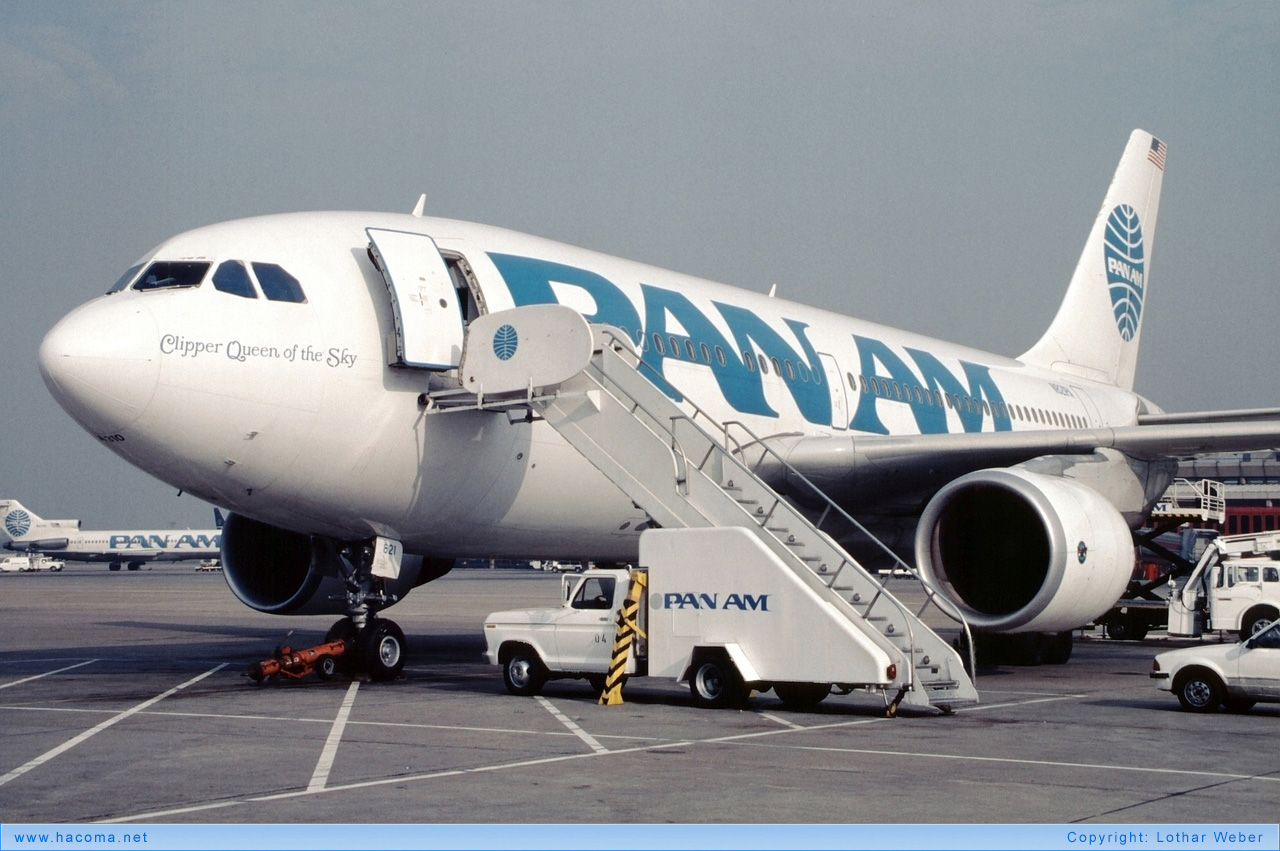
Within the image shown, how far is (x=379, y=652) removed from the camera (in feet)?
44.7

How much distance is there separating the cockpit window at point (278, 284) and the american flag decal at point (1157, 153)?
20827 millimetres

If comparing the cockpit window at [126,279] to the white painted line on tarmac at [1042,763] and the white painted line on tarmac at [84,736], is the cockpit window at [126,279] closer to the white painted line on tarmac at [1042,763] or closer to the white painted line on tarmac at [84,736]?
the white painted line on tarmac at [84,736]

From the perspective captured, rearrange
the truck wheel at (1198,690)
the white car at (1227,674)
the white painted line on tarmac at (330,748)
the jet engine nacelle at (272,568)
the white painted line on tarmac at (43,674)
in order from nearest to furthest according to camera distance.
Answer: the white painted line on tarmac at (330,748) < the white car at (1227,674) < the truck wheel at (1198,690) < the white painted line on tarmac at (43,674) < the jet engine nacelle at (272,568)

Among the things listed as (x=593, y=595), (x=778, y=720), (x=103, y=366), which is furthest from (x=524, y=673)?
(x=103, y=366)

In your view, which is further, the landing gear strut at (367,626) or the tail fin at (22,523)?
the tail fin at (22,523)

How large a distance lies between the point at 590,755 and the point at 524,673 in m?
4.10

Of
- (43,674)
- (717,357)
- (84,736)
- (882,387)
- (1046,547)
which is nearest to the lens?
(84,736)

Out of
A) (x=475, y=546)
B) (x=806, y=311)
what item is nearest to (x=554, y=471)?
(x=475, y=546)

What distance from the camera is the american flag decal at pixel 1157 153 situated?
27891 mm

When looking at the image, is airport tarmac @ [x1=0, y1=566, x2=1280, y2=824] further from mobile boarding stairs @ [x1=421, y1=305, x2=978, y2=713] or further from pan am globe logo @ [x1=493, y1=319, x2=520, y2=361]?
pan am globe logo @ [x1=493, y1=319, x2=520, y2=361]

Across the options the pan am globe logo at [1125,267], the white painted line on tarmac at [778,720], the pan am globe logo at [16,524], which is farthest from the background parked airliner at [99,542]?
the white painted line on tarmac at [778,720]

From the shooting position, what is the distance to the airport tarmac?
670 cm

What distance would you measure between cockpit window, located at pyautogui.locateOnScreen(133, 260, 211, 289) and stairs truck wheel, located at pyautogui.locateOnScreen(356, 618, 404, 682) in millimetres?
3916

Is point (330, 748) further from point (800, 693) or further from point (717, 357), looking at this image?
point (717, 357)
